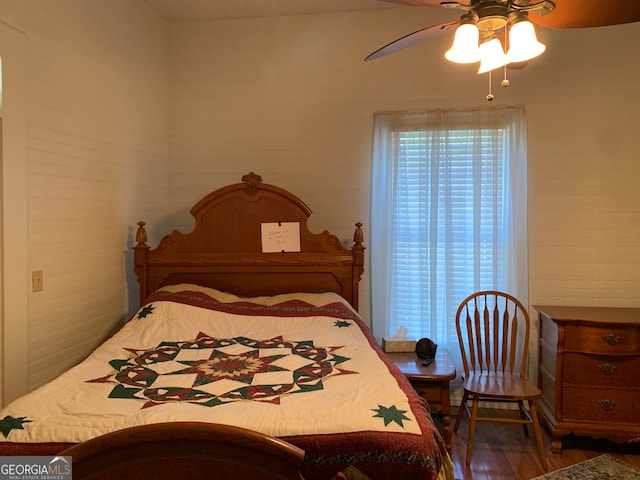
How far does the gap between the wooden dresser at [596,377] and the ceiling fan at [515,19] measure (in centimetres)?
162

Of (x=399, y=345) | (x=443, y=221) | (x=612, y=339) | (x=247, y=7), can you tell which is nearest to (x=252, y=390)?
(x=399, y=345)

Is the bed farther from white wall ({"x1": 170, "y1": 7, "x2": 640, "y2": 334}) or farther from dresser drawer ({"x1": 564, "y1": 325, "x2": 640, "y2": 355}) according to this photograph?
dresser drawer ({"x1": 564, "y1": 325, "x2": 640, "y2": 355})

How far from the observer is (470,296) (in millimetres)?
2941

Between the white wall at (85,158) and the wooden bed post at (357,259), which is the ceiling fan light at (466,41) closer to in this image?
the wooden bed post at (357,259)

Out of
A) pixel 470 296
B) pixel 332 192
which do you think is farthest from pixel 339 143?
pixel 470 296

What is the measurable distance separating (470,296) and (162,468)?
7.54 ft

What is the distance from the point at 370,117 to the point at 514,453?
2287mm

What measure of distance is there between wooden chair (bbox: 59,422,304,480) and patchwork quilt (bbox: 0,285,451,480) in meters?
0.41

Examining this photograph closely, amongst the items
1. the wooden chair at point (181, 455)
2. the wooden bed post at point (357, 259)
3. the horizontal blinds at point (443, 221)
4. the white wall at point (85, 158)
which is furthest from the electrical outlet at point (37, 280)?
the horizontal blinds at point (443, 221)

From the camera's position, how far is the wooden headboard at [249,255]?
3.07 meters

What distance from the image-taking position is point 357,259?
3.05 meters

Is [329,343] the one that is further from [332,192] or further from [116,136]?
[116,136]

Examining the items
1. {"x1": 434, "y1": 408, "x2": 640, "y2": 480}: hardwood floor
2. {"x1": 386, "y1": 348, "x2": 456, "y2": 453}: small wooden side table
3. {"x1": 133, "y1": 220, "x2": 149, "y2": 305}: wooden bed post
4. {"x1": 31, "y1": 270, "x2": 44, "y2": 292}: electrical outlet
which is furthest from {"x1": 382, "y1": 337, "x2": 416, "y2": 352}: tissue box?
{"x1": 31, "y1": 270, "x2": 44, "y2": 292}: electrical outlet

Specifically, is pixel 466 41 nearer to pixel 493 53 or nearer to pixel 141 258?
pixel 493 53
